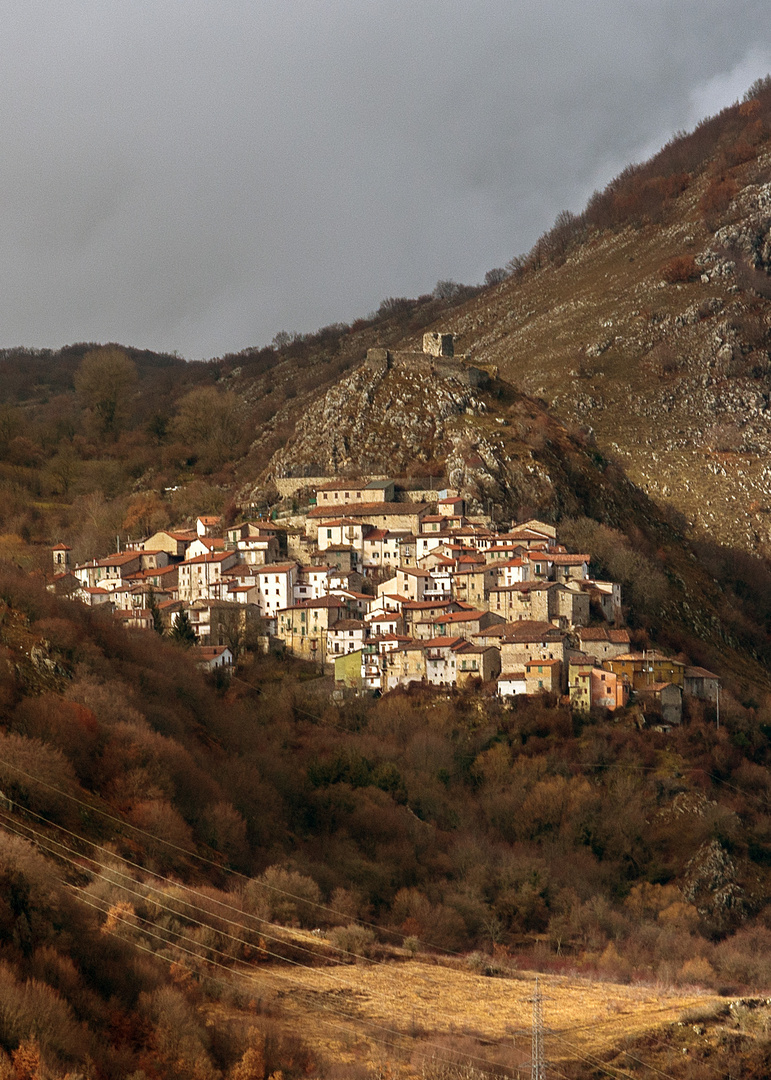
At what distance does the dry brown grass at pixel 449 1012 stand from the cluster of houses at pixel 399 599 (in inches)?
916

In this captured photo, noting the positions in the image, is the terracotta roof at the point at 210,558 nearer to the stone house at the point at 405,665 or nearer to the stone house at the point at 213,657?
the stone house at the point at 213,657

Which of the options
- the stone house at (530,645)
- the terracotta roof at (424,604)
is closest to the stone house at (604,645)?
the stone house at (530,645)

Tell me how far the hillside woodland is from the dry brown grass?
175mm

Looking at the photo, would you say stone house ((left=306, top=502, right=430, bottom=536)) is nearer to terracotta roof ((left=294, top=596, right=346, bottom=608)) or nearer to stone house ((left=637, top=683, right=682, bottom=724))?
terracotta roof ((left=294, top=596, right=346, bottom=608))

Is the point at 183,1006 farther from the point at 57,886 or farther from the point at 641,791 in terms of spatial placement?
the point at 641,791

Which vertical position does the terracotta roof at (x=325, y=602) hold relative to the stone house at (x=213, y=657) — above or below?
above

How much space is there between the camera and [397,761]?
2002 inches

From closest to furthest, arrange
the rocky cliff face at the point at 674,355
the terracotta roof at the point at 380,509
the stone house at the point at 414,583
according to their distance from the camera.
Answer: the stone house at the point at 414,583
the terracotta roof at the point at 380,509
the rocky cliff face at the point at 674,355

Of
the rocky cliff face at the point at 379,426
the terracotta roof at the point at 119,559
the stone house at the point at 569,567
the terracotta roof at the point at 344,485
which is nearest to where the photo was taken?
the stone house at the point at 569,567

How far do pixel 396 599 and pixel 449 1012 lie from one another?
33499mm

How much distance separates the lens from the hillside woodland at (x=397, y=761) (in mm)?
25906

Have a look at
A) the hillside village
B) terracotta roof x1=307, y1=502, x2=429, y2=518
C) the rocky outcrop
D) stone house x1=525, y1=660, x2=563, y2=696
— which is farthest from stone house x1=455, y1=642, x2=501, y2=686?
terracotta roof x1=307, y1=502, x2=429, y2=518

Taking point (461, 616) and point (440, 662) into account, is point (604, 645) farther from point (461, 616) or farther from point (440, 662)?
point (440, 662)

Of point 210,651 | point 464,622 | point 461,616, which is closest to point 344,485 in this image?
point 461,616
